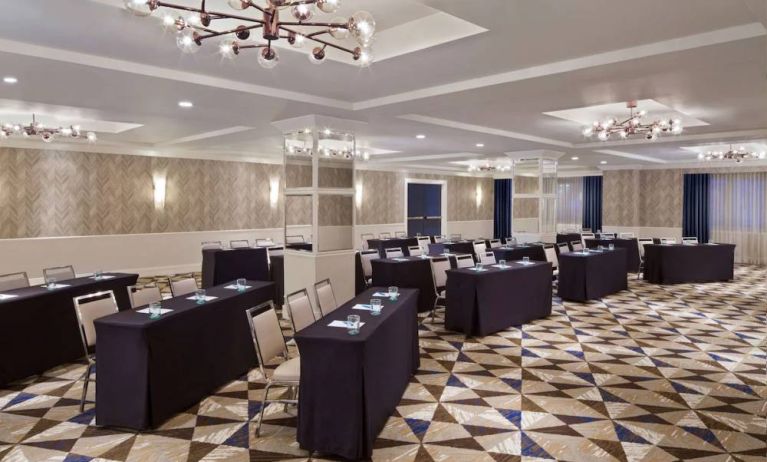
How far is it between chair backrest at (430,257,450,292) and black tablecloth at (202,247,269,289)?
3.55 metres

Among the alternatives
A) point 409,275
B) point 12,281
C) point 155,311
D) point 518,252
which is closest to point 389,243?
point 518,252

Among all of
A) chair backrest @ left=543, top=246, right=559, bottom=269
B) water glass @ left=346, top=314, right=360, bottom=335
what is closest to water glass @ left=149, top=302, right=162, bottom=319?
water glass @ left=346, top=314, right=360, bottom=335

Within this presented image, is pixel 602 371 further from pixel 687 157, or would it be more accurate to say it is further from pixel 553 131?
pixel 687 157

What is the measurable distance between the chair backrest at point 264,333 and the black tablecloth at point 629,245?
34.3ft

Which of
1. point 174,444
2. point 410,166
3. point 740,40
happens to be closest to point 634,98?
point 740,40

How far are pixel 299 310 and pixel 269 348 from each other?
0.54 m

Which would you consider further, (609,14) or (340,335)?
(609,14)

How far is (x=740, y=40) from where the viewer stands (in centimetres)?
402

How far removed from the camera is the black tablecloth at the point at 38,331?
189 inches

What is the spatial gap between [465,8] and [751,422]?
380cm

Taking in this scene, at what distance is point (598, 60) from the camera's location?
4.73 metres

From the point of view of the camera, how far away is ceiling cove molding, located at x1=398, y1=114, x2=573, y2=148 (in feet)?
25.9

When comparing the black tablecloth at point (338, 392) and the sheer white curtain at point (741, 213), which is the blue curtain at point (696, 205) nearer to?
the sheer white curtain at point (741, 213)

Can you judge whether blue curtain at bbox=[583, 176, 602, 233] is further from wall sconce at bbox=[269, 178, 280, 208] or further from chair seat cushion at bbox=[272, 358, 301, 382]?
chair seat cushion at bbox=[272, 358, 301, 382]
